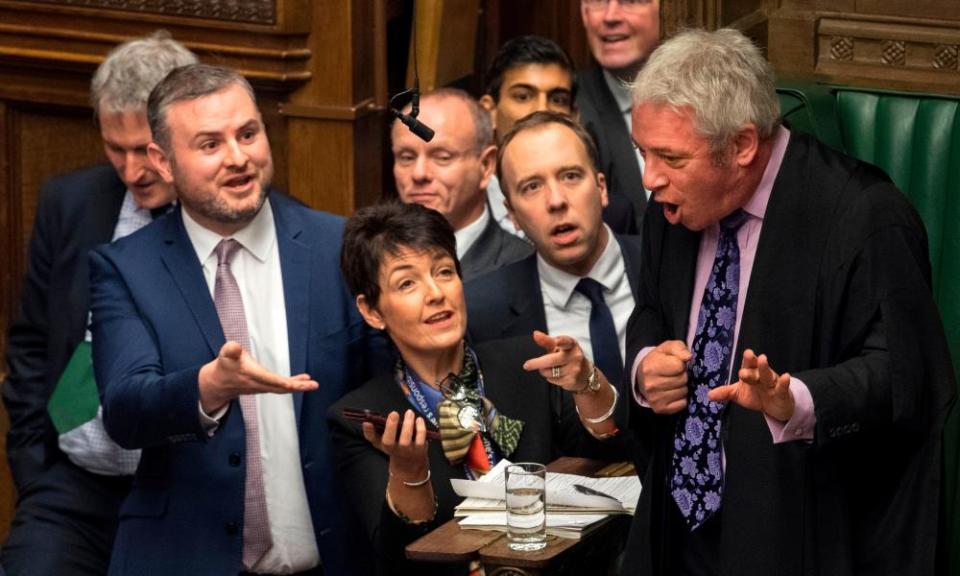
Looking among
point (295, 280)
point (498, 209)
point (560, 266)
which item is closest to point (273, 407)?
point (295, 280)

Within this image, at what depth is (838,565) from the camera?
2.85 m

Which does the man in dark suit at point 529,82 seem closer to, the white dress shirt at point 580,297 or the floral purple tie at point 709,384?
the white dress shirt at point 580,297

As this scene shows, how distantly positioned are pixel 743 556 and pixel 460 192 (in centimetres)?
159

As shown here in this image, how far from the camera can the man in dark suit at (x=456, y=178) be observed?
166 inches

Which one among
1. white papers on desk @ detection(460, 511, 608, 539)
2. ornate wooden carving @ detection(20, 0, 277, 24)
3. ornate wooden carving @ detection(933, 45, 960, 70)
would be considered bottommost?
white papers on desk @ detection(460, 511, 608, 539)

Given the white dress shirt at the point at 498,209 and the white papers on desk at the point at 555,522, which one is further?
the white dress shirt at the point at 498,209

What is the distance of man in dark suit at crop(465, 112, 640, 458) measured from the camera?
3.77 meters

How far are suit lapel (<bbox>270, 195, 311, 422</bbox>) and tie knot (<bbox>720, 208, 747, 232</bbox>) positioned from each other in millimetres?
1077

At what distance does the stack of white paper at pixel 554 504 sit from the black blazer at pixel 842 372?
1.12ft

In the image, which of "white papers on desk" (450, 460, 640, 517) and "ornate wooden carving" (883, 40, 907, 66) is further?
"ornate wooden carving" (883, 40, 907, 66)

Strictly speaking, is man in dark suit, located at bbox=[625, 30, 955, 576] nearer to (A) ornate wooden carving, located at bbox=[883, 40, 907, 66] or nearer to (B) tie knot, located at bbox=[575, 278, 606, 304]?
(B) tie knot, located at bbox=[575, 278, 606, 304]

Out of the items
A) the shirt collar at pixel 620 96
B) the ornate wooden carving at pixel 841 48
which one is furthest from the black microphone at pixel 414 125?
the shirt collar at pixel 620 96

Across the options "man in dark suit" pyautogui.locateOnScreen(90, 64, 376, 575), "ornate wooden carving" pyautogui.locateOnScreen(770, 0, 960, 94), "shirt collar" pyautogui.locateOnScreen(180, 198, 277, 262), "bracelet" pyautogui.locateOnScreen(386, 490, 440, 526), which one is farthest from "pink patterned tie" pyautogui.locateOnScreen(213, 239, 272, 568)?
"ornate wooden carving" pyautogui.locateOnScreen(770, 0, 960, 94)

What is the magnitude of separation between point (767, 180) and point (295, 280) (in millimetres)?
1201
